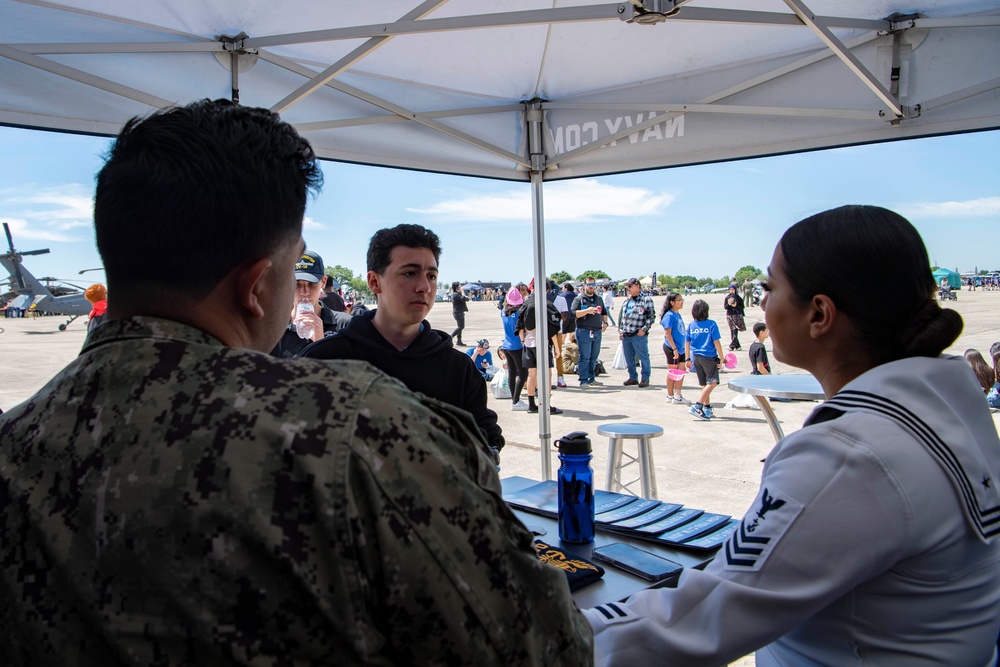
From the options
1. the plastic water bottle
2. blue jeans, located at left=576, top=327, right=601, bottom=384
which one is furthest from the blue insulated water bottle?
blue jeans, located at left=576, top=327, right=601, bottom=384

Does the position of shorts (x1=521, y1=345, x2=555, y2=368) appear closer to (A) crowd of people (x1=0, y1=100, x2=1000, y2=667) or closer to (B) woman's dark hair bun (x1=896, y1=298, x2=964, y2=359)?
(B) woman's dark hair bun (x1=896, y1=298, x2=964, y2=359)

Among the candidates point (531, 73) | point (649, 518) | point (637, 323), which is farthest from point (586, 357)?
point (649, 518)

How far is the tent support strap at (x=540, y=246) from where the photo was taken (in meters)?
4.36

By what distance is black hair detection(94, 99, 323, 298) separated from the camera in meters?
0.75

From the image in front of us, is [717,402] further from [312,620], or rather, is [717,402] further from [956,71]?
[312,620]

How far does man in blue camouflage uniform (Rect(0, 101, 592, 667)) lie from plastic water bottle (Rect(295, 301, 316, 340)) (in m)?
2.85

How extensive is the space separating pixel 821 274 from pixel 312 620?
1.21m

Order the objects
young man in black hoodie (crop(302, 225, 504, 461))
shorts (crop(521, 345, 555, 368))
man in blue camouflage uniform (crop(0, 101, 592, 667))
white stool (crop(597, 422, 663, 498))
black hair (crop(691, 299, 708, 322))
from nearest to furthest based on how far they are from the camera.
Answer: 1. man in blue camouflage uniform (crop(0, 101, 592, 667))
2. young man in black hoodie (crop(302, 225, 504, 461))
3. white stool (crop(597, 422, 663, 498))
4. black hair (crop(691, 299, 708, 322))
5. shorts (crop(521, 345, 555, 368))

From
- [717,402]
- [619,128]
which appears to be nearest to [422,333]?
[619,128]

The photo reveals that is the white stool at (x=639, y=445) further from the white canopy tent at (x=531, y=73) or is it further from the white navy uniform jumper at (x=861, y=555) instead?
the white navy uniform jumper at (x=861, y=555)

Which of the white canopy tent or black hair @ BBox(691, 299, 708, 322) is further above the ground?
the white canopy tent

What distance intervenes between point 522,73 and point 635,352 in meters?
8.11

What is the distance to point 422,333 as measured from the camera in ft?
10.2

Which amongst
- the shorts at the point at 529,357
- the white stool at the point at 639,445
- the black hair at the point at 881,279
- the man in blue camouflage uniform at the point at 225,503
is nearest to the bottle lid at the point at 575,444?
the black hair at the point at 881,279
